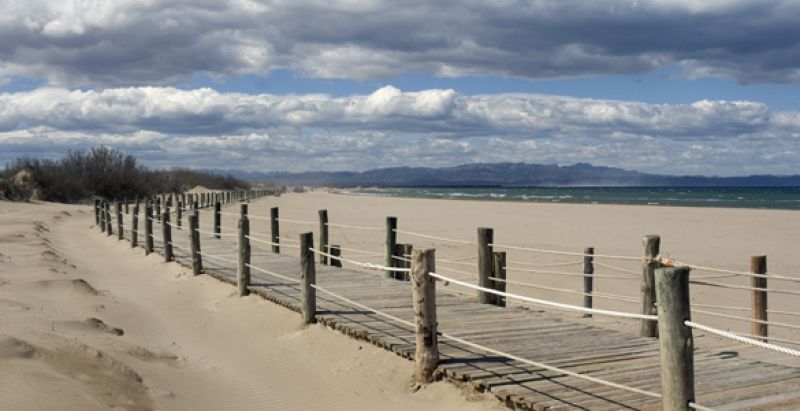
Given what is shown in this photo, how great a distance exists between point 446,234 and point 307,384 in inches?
724

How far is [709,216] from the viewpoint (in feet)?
121

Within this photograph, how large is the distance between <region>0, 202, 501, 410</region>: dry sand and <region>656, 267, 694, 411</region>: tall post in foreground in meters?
1.63

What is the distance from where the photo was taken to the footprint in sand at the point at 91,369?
6.35m

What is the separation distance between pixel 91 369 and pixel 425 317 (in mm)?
2970

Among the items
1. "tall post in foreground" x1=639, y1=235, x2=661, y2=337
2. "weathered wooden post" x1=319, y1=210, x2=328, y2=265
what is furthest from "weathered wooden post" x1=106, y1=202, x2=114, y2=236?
"tall post in foreground" x1=639, y1=235, x2=661, y2=337

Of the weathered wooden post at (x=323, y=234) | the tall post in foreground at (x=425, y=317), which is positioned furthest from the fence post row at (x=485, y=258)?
the weathered wooden post at (x=323, y=234)

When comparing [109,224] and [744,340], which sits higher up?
[744,340]

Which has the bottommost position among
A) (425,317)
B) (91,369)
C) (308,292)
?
(91,369)

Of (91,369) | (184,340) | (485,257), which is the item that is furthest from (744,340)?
(184,340)

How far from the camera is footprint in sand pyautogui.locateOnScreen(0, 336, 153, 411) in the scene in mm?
6352

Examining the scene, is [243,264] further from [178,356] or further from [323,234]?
[323,234]

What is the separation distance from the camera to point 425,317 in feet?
22.1

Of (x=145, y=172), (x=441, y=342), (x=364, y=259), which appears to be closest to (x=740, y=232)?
(x=364, y=259)

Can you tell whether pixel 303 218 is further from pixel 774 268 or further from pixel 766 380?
pixel 766 380
